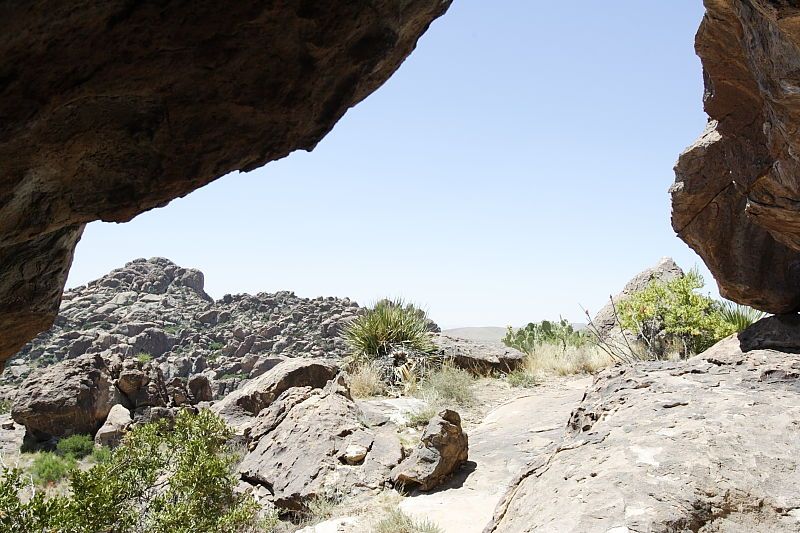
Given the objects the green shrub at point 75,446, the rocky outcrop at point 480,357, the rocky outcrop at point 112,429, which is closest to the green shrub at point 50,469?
the green shrub at point 75,446

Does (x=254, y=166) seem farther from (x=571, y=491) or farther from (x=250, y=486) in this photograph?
(x=250, y=486)

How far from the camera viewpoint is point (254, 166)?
3145mm

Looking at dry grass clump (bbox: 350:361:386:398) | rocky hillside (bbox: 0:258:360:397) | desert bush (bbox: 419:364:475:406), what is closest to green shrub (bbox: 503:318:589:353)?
desert bush (bbox: 419:364:475:406)

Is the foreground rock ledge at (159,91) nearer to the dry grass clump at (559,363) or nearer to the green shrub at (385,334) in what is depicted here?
the dry grass clump at (559,363)

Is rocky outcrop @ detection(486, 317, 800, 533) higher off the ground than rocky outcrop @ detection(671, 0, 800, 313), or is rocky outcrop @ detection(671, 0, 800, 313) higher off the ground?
rocky outcrop @ detection(671, 0, 800, 313)

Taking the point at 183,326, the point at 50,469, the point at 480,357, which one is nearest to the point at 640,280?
the point at 480,357

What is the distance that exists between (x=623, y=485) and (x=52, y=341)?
52.3m

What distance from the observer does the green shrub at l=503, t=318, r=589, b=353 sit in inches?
711

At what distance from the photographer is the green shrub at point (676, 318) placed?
12.3 meters

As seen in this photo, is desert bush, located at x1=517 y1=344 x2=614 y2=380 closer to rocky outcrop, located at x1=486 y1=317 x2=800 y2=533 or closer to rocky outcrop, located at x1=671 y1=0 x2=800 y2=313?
rocky outcrop, located at x1=671 y1=0 x2=800 y2=313

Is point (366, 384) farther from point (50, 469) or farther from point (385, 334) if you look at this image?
point (50, 469)

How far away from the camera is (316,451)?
9.04 m

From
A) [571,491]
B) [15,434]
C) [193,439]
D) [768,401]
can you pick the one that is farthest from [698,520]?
[15,434]

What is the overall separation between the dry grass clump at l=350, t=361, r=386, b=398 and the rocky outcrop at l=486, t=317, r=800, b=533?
7.57 meters
